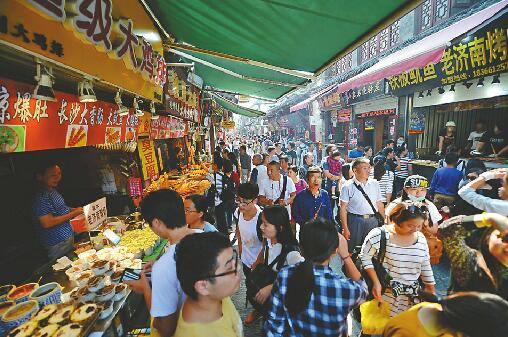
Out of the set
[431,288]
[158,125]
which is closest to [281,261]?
[431,288]

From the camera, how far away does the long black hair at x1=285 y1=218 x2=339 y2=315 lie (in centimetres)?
196

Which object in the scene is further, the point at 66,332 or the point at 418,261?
the point at 418,261

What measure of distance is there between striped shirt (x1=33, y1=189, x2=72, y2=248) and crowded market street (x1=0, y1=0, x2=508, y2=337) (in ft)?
0.07

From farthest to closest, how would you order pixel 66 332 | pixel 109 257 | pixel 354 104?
pixel 354 104 < pixel 109 257 < pixel 66 332

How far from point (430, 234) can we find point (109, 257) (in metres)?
4.82

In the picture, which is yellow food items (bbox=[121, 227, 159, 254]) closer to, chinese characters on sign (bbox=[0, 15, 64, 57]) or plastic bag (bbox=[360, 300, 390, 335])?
chinese characters on sign (bbox=[0, 15, 64, 57])

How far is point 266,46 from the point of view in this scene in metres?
4.38

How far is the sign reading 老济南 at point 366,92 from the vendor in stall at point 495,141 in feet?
19.6

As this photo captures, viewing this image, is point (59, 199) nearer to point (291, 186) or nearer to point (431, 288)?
point (291, 186)

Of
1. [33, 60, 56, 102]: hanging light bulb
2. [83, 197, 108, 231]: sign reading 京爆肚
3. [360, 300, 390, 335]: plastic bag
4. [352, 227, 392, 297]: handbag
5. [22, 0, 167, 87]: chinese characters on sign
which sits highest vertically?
[22, 0, 167, 87]: chinese characters on sign

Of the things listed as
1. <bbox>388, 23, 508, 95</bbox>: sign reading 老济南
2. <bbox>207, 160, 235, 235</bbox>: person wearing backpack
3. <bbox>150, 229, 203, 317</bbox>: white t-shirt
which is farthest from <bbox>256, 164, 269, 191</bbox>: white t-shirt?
<bbox>388, 23, 508, 95</bbox>: sign reading 老济南

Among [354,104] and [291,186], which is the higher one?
[354,104]

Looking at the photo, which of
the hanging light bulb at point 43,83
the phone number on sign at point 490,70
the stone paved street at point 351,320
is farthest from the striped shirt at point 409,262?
the phone number on sign at point 490,70

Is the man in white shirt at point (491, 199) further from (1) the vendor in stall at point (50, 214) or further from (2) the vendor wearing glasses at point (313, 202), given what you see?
(1) the vendor in stall at point (50, 214)
